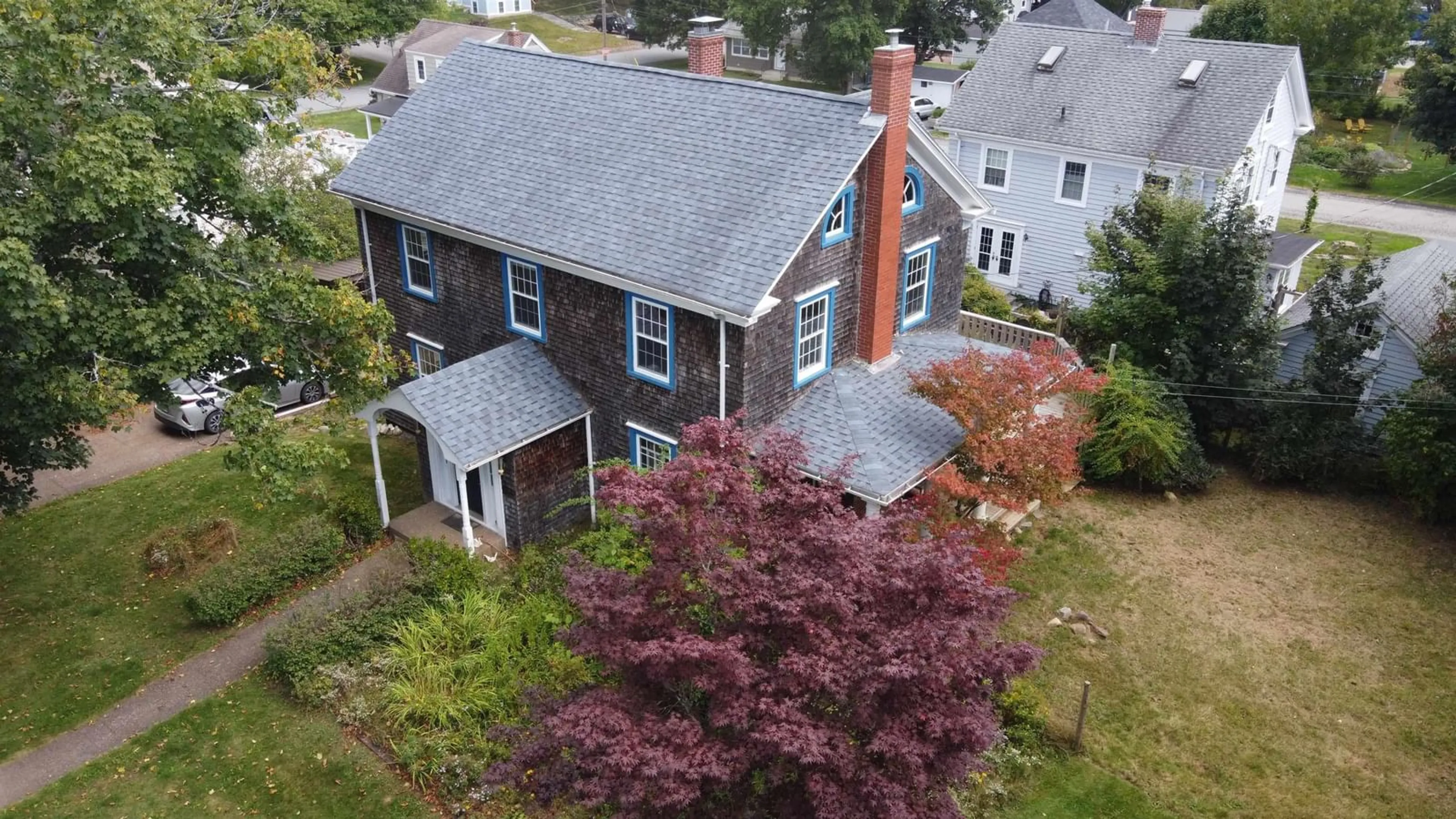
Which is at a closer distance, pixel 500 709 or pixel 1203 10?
pixel 500 709

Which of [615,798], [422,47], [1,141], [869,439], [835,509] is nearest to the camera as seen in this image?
[615,798]

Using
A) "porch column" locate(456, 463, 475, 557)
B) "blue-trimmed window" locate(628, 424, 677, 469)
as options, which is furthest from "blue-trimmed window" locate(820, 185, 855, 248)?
"porch column" locate(456, 463, 475, 557)

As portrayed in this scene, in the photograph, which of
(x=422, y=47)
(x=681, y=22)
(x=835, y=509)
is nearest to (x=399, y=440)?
(x=835, y=509)

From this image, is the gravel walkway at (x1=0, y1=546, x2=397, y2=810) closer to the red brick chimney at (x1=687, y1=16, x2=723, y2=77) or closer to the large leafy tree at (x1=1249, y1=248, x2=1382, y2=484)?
the red brick chimney at (x1=687, y1=16, x2=723, y2=77)

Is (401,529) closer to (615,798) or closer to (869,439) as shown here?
(869,439)

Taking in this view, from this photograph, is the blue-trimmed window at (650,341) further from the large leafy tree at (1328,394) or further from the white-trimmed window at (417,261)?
the large leafy tree at (1328,394)

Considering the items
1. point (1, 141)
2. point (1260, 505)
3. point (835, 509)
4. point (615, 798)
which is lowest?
point (1260, 505)

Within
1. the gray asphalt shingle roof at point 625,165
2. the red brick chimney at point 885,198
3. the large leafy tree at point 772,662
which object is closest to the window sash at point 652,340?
the gray asphalt shingle roof at point 625,165
